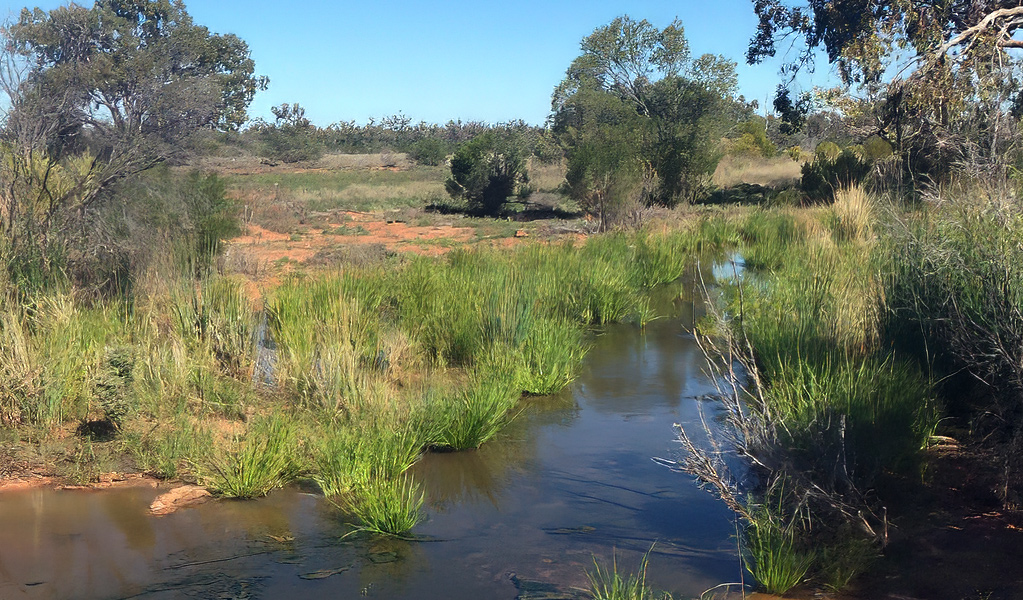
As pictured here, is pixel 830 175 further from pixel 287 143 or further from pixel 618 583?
pixel 287 143

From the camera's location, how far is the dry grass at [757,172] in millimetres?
32688

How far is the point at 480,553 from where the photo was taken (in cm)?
496

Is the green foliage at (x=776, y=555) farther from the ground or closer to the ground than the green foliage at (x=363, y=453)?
closer to the ground

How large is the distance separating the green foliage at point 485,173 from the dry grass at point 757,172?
9820 millimetres

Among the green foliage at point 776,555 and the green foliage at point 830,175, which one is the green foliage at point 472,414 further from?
the green foliage at point 830,175

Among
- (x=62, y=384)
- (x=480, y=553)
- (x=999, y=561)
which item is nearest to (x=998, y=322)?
(x=999, y=561)

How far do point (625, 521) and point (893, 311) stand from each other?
9.49 ft

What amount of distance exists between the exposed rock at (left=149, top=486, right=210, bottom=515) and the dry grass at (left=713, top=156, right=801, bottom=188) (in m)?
27.2

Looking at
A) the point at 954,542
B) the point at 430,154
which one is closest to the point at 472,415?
the point at 954,542

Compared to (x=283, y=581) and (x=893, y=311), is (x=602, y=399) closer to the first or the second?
(x=893, y=311)

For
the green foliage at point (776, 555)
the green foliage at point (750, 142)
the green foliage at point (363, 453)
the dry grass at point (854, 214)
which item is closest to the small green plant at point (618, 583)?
the green foliage at point (776, 555)

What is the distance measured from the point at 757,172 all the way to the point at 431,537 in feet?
108

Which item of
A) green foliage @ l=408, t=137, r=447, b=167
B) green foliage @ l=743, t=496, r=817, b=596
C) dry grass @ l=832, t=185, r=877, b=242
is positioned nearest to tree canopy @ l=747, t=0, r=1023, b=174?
dry grass @ l=832, t=185, r=877, b=242

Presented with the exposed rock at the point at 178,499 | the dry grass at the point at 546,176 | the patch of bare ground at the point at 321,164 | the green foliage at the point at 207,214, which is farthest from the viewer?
the patch of bare ground at the point at 321,164
